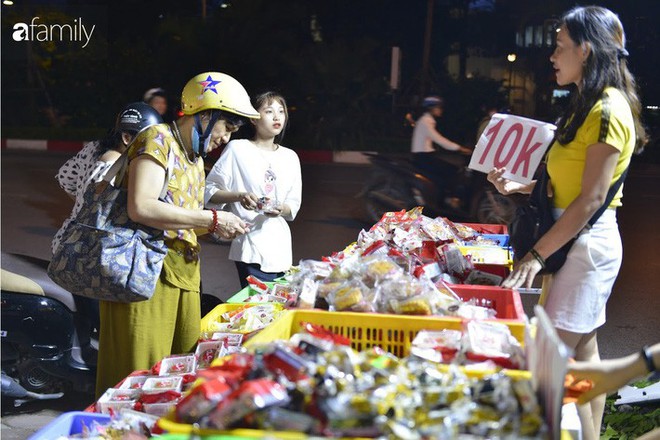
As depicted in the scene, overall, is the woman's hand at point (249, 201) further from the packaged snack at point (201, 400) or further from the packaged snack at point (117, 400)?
the packaged snack at point (201, 400)

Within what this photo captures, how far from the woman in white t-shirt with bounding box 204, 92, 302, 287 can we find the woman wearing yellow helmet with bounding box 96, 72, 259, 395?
1.19 meters

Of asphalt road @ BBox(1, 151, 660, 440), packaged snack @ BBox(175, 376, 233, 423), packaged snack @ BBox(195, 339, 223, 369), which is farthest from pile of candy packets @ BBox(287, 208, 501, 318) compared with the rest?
asphalt road @ BBox(1, 151, 660, 440)

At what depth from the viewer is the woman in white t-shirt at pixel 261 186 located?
4672mm

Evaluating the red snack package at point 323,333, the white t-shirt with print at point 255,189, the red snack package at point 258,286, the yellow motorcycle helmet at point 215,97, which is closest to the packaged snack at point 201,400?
the red snack package at point 323,333

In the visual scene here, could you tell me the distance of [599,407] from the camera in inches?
126

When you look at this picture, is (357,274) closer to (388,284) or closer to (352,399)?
(388,284)

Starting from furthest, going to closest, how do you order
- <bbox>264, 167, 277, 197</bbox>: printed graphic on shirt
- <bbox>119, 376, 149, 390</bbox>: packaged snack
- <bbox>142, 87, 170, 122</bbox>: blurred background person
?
<bbox>142, 87, 170, 122</bbox>: blurred background person, <bbox>264, 167, 277, 197</bbox>: printed graphic on shirt, <bbox>119, 376, 149, 390</bbox>: packaged snack

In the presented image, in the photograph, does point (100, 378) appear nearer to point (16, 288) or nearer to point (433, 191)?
point (16, 288)

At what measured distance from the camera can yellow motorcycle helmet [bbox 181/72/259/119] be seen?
3234 mm

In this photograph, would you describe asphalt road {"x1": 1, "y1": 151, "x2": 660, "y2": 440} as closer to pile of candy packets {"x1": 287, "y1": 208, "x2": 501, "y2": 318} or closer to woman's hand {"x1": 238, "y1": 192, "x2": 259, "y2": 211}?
woman's hand {"x1": 238, "y1": 192, "x2": 259, "y2": 211}

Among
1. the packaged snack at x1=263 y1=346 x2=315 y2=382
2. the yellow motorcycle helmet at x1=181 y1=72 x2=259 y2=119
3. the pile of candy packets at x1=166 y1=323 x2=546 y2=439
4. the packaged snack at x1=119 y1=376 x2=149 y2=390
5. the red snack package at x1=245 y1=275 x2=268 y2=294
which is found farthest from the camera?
the red snack package at x1=245 y1=275 x2=268 y2=294

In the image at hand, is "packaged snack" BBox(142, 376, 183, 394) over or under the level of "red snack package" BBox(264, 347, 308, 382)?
under

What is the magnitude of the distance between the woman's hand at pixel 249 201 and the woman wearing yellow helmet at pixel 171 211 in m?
0.80

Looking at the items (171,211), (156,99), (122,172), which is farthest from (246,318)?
(156,99)
